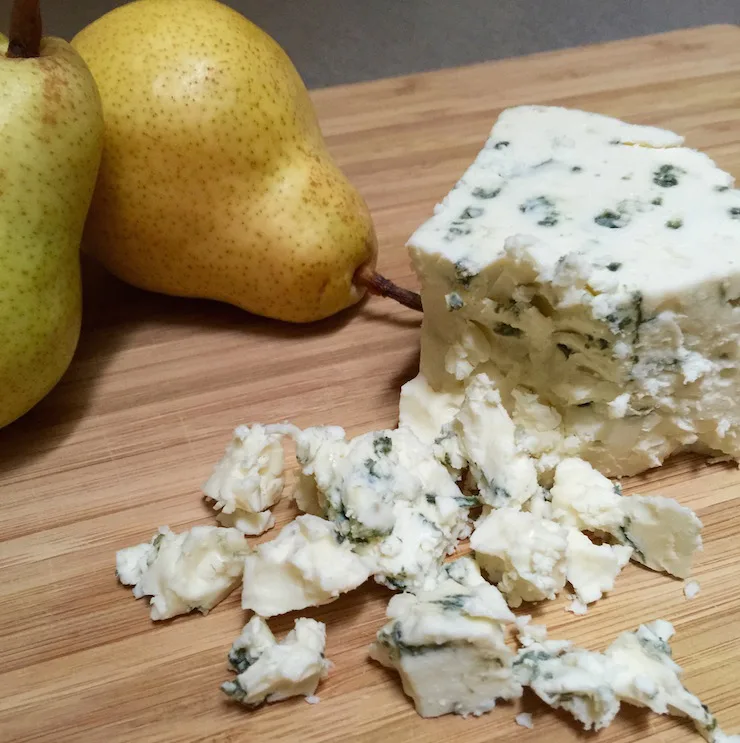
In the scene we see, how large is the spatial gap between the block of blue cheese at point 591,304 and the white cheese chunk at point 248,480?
20 centimetres

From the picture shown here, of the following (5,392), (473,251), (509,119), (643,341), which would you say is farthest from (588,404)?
(5,392)

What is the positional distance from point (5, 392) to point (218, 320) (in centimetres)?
38

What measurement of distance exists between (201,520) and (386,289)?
0.48 metres

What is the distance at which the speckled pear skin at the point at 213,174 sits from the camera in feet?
3.88

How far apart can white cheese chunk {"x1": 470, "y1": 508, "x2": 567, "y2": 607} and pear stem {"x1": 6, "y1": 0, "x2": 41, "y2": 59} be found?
832mm

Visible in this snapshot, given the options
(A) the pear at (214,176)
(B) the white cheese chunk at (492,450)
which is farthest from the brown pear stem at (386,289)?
(B) the white cheese chunk at (492,450)

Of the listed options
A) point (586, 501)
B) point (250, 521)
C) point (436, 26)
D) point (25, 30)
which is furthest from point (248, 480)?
→ point (436, 26)

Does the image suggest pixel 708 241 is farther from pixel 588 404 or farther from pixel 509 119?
pixel 509 119

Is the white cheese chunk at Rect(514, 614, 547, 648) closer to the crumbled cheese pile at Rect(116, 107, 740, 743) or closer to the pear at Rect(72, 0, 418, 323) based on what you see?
the crumbled cheese pile at Rect(116, 107, 740, 743)

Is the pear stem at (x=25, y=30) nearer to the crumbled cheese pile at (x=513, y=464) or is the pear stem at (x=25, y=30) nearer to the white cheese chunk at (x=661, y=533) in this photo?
the crumbled cheese pile at (x=513, y=464)

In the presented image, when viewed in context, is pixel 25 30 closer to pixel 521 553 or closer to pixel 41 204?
pixel 41 204

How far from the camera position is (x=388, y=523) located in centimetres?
93

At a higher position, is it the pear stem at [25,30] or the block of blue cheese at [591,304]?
the pear stem at [25,30]

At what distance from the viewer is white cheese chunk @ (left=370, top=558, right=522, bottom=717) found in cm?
83
